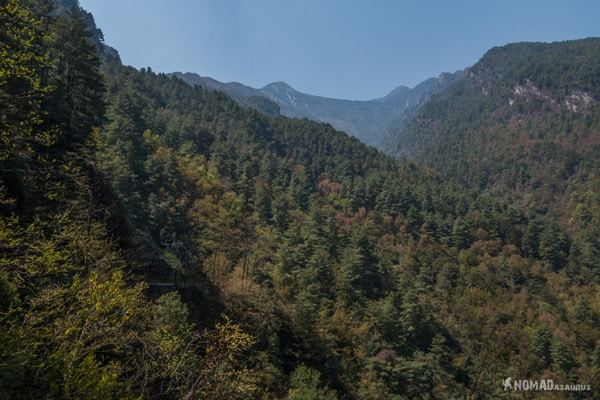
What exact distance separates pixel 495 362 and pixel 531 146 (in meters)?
172

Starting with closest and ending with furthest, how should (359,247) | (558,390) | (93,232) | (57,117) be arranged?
1. (93,232)
2. (57,117)
3. (558,390)
4. (359,247)

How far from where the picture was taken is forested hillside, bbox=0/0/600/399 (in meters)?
8.86


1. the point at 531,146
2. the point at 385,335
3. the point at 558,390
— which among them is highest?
the point at 531,146

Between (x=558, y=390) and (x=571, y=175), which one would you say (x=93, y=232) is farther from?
(x=571, y=175)

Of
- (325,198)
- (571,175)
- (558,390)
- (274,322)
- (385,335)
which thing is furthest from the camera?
(571,175)

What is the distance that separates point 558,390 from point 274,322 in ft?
134

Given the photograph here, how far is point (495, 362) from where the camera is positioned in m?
53.1

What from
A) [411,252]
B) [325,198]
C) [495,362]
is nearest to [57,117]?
[495,362]

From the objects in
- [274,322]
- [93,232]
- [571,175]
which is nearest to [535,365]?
[274,322]

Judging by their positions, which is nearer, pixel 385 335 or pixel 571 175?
pixel 385 335

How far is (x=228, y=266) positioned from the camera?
49156 mm

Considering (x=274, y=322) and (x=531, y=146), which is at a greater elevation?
(x=531, y=146)

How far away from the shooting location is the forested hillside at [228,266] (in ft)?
29.1

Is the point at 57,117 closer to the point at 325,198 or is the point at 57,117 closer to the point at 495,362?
the point at 495,362
